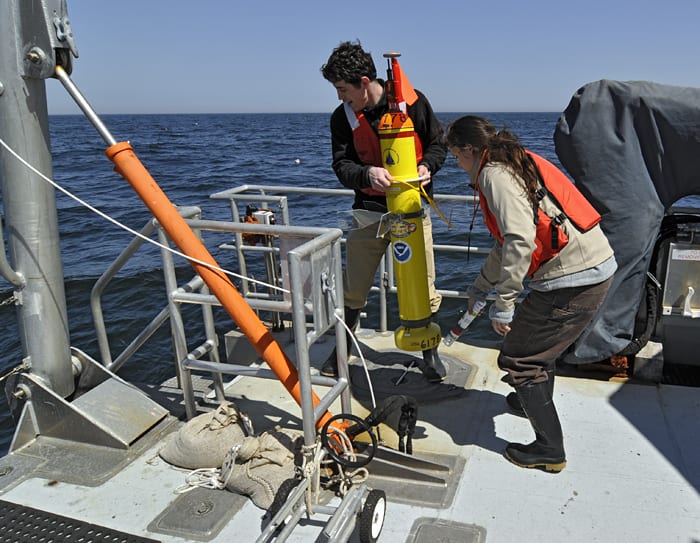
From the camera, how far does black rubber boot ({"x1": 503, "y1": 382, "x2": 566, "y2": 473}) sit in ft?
10.4

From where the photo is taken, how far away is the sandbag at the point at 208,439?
3.34 meters

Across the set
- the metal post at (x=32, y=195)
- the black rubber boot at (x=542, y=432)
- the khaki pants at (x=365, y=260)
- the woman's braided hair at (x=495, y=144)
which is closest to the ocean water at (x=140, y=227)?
the khaki pants at (x=365, y=260)

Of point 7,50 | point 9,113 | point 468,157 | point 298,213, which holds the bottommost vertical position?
point 298,213

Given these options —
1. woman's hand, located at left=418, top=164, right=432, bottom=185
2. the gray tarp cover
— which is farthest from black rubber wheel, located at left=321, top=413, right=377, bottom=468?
the gray tarp cover

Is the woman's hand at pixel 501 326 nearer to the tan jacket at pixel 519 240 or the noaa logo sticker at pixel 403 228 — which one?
the tan jacket at pixel 519 240

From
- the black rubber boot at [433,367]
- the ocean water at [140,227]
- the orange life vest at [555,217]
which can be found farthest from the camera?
the ocean water at [140,227]

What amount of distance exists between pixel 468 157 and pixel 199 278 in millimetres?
1524

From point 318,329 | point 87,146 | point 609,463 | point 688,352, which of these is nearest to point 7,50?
point 318,329

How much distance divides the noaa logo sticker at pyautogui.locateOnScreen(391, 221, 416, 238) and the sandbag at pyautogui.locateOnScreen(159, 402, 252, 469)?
1325 millimetres

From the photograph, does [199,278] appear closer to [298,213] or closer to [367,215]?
[367,215]

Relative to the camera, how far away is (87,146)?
4297 cm

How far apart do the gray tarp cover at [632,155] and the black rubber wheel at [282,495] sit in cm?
225

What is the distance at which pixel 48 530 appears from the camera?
290cm

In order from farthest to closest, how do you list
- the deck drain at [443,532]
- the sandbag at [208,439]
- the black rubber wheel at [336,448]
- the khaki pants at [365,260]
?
the khaki pants at [365,260], the sandbag at [208,439], the black rubber wheel at [336,448], the deck drain at [443,532]
